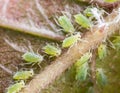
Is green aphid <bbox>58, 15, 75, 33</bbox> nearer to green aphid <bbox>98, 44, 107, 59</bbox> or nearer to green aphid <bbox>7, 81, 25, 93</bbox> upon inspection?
green aphid <bbox>98, 44, 107, 59</bbox>

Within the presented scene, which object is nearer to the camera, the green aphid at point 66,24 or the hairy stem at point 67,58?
the green aphid at point 66,24

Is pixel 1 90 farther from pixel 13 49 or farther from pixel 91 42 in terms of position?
pixel 91 42

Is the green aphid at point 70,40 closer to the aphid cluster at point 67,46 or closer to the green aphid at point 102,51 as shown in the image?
the aphid cluster at point 67,46

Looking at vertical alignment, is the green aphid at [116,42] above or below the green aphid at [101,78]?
above

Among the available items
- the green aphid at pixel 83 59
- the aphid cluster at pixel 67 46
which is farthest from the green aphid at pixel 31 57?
the green aphid at pixel 83 59

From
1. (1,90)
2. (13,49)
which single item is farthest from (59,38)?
(1,90)

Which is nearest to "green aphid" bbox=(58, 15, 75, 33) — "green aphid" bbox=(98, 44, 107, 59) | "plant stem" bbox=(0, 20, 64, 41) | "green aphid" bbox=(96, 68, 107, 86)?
"plant stem" bbox=(0, 20, 64, 41)
